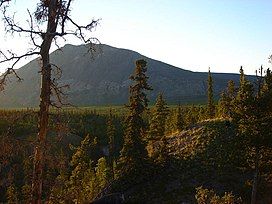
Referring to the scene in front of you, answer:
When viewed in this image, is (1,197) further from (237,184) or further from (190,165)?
(237,184)

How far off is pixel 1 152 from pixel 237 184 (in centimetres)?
4719

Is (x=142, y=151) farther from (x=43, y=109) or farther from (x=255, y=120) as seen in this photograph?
(x=43, y=109)

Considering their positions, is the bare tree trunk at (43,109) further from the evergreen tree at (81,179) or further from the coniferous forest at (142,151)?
the evergreen tree at (81,179)

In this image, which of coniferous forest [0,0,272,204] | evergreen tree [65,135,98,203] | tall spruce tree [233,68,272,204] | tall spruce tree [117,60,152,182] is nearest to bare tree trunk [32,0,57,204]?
coniferous forest [0,0,272,204]

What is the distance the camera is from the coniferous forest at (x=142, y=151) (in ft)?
32.3

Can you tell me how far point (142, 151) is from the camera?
169 ft

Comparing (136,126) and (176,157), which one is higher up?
(136,126)

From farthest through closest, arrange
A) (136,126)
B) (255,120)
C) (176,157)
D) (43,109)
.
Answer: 1. (176,157)
2. (136,126)
3. (255,120)
4. (43,109)

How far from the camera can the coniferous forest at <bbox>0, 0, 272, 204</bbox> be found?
9.84m

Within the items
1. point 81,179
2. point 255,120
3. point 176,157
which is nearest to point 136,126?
point 176,157

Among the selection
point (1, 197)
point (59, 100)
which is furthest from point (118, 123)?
point (59, 100)

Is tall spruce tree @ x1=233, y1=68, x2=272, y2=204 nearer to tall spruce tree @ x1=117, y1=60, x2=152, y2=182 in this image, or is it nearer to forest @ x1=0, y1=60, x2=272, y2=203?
forest @ x1=0, y1=60, x2=272, y2=203

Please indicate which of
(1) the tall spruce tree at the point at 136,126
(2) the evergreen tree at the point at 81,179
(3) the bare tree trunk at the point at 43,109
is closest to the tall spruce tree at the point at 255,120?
(1) the tall spruce tree at the point at 136,126

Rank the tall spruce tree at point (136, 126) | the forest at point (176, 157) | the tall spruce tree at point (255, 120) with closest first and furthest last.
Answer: the forest at point (176, 157) → the tall spruce tree at point (255, 120) → the tall spruce tree at point (136, 126)
